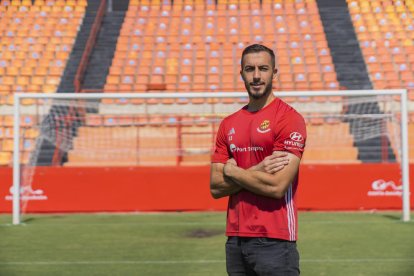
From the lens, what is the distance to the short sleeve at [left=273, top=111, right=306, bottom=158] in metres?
3.36

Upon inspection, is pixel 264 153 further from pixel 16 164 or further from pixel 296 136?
pixel 16 164

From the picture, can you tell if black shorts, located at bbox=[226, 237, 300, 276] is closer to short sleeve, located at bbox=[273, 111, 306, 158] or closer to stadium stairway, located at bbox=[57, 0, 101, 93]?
short sleeve, located at bbox=[273, 111, 306, 158]

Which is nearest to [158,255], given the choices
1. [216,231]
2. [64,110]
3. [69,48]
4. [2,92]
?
[216,231]

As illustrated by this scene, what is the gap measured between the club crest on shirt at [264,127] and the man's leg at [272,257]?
55 cm

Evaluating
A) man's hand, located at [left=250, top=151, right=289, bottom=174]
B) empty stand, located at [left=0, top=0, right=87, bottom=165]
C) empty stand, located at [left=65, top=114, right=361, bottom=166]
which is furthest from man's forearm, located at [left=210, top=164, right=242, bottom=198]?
empty stand, located at [left=0, top=0, right=87, bottom=165]

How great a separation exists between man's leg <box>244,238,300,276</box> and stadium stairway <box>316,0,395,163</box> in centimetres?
1333

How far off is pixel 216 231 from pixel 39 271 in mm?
3980

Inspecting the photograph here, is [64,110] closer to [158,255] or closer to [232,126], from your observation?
[158,255]

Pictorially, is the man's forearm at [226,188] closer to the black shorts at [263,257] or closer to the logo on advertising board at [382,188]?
the black shorts at [263,257]

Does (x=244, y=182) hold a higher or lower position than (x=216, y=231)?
higher

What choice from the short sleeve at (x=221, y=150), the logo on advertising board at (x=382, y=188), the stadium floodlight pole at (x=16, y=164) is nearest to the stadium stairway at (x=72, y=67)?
the stadium floodlight pole at (x=16, y=164)

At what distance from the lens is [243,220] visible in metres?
3.42

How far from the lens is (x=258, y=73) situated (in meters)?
3.37

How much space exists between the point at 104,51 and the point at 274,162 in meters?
21.2
